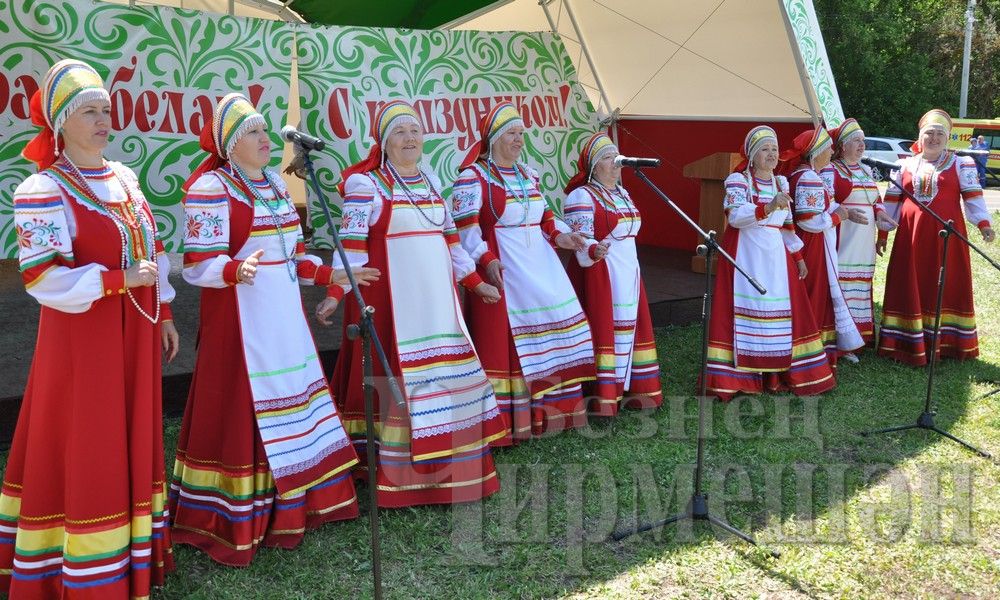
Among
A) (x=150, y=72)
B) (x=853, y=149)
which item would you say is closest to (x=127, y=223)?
(x=150, y=72)

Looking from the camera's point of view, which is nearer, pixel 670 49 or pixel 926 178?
pixel 926 178

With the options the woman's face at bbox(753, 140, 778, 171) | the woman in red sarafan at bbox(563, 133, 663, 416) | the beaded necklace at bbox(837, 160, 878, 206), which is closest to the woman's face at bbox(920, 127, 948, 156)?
the beaded necklace at bbox(837, 160, 878, 206)

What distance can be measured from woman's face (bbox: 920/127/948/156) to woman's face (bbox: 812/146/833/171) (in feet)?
2.69

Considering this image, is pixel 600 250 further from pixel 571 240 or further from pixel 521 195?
pixel 521 195

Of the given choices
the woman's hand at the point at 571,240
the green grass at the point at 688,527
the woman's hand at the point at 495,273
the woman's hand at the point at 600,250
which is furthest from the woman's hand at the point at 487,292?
the green grass at the point at 688,527

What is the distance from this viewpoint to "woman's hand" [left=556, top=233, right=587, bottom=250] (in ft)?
14.7

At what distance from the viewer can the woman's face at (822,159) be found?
551 cm

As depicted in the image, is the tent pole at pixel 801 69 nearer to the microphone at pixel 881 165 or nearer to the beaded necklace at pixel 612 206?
the microphone at pixel 881 165

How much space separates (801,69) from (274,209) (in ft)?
13.8

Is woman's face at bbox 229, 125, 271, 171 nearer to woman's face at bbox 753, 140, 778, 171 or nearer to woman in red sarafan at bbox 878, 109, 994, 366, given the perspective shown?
woman's face at bbox 753, 140, 778, 171

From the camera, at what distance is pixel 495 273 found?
163 inches

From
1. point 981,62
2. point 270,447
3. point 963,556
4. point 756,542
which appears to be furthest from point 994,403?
point 981,62

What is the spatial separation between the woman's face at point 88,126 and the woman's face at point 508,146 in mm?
1991

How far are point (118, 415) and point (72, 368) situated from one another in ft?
Result: 0.66
